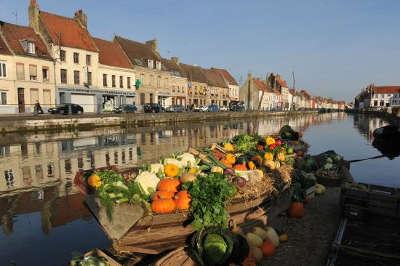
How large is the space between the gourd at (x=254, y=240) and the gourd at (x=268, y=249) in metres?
0.09

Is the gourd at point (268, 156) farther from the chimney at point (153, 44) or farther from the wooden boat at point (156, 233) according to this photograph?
the chimney at point (153, 44)

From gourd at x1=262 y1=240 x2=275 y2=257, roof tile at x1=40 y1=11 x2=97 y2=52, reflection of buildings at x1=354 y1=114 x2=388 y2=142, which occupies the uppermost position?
roof tile at x1=40 y1=11 x2=97 y2=52

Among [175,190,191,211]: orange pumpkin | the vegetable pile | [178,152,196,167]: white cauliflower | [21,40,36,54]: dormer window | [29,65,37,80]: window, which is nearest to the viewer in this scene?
the vegetable pile

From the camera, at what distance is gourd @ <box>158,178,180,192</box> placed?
7.02m

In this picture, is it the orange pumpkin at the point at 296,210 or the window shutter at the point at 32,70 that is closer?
the orange pumpkin at the point at 296,210

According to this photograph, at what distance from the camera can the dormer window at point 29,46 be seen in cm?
4216

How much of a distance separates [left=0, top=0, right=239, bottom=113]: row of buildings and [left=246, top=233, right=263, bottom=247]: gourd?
39.7 metres

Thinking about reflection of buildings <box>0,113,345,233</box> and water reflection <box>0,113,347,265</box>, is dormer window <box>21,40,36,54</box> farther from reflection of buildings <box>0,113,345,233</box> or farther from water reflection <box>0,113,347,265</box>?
water reflection <box>0,113,347,265</box>

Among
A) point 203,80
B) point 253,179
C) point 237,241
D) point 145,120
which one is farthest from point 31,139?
point 203,80

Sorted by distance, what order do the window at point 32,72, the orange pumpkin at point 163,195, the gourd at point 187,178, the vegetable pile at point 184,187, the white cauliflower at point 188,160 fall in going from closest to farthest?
the vegetable pile at point 184,187 < the orange pumpkin at point 163,195 < the gourd at point 187,178 < the white cauliflower at point 188,160 < the window at point 32,72

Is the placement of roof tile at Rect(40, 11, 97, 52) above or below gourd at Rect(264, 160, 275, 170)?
above

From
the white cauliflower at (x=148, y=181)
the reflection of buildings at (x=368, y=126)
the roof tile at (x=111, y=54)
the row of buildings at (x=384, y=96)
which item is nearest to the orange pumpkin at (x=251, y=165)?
the white cauliflower at (x=148, y=181)

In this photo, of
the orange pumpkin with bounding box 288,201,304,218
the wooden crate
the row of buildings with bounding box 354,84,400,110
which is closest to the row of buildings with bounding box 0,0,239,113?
the orange pumpkin with bounding box 288,201,304,218

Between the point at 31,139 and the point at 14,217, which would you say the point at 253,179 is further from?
the point at 31,139
